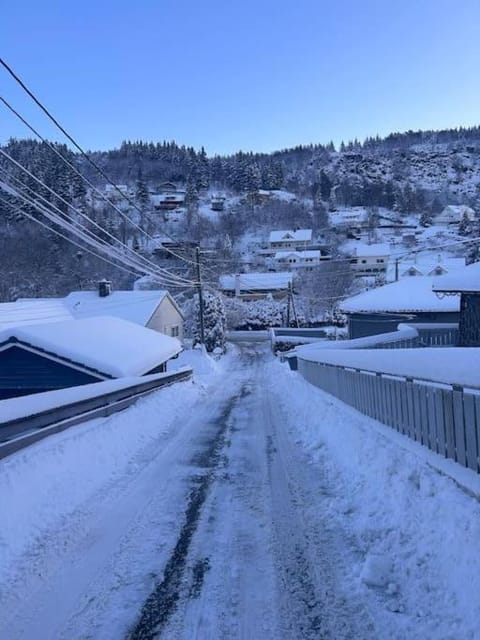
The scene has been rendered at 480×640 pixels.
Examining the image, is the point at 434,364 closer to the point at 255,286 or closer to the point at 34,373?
the point at 34,373

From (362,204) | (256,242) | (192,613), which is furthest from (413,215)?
(192,613)

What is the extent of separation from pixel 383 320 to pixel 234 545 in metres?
21.8

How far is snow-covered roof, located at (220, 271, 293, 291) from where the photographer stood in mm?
74250

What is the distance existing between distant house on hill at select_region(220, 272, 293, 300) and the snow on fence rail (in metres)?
65.2

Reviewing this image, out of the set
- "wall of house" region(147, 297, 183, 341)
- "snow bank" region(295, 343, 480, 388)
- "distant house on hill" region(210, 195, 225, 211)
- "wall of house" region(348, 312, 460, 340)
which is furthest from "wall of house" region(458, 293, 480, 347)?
"distant house on hill" region(210, 195, 225, 211)

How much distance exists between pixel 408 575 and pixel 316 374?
11.1m

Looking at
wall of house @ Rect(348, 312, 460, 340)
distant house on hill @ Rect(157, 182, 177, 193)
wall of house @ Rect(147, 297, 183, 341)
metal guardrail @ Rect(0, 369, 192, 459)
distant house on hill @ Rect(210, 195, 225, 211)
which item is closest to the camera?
metal guardrail @ Rect(0, 369, 192, 459)

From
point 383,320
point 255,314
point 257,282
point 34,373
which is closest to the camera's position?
point 34,373

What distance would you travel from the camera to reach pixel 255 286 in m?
75.8

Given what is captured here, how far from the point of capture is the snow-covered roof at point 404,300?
22.4 meters

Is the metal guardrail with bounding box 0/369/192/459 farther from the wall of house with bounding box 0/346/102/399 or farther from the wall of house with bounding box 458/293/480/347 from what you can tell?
the wall of house with bounding box 458/293/480/347

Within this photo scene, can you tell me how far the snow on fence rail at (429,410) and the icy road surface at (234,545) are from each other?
0.31 metres

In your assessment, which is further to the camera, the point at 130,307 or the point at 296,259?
the point at 296,259

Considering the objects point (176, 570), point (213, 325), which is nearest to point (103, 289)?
point (213, 325)
